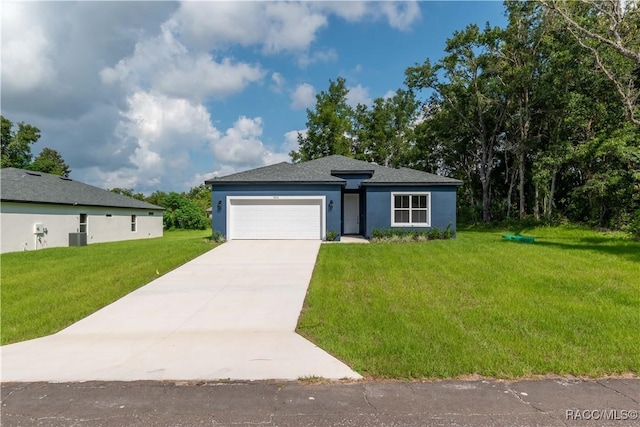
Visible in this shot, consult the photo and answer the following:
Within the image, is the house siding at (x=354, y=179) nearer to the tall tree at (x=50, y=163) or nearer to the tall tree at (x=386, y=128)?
the tall tree at (x=386, y=128)

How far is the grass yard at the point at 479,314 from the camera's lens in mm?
3719

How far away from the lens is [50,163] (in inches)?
1505

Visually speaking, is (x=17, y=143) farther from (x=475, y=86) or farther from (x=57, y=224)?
(x=475, y=86)

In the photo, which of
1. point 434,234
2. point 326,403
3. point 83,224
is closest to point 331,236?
point 434,234

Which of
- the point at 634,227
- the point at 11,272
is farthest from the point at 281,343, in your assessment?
the point at 634,227

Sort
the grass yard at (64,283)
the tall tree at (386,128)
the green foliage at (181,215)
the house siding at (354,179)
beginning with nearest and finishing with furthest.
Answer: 1. the grass yard at (64,283)
2. the house siding at (354,179)
3. the green foliage at (181,215)
4. the tall tree at (386,128)

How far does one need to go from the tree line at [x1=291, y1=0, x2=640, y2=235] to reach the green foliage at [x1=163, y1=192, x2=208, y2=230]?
1136cm

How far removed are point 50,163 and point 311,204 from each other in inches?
1512

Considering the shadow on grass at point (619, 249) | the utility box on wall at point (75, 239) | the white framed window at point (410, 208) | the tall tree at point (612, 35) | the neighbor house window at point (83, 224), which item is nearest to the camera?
the shadow on grass at point (619, 249)

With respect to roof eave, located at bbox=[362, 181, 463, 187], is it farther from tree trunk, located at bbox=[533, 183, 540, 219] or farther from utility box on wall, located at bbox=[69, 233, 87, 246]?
utility box on wall, located at bbox=[69, 233, 87, 246]

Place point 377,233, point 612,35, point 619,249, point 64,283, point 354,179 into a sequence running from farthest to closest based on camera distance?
1. point 354,179
2. point 377,233
3. point 612,35
4. point 619,249
5. point 64,283

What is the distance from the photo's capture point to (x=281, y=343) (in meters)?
4.46

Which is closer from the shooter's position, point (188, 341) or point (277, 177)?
point (188, 341)

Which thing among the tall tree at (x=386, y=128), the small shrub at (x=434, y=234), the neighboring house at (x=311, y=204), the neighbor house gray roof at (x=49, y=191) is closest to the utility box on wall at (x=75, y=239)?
the neighbor house gray roof at (x=49, y=191)
